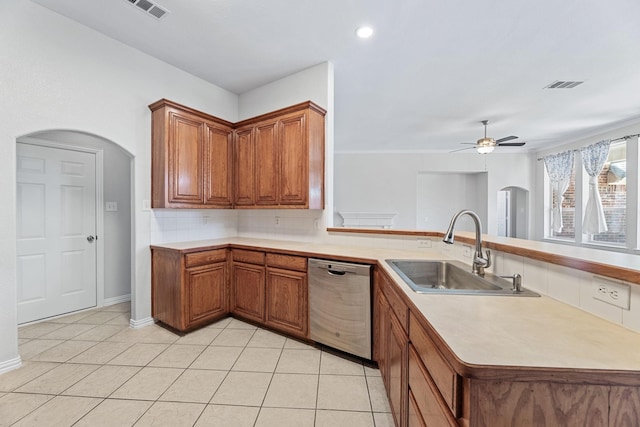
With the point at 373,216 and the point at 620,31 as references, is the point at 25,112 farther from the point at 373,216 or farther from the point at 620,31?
the point at 373,216

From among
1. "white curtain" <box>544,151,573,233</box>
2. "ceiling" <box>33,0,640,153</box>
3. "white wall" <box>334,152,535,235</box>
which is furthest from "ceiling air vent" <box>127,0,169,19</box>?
"white curtain" <box>544,151,573,233</box>

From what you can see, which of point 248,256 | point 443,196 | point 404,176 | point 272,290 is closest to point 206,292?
point 248,256

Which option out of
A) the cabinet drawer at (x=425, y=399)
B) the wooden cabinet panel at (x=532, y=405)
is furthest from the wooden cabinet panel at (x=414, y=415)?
the wooden cabinet panel at (x=532, y=405)

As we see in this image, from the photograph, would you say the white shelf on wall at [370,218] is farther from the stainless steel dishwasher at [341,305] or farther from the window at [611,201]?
the stainless steel dishwasher at [341,305]

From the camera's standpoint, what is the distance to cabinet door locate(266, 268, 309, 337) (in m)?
2.42

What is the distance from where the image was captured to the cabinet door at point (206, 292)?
8.60ft

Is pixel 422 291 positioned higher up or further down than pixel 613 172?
further down

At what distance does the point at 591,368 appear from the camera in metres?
0.64

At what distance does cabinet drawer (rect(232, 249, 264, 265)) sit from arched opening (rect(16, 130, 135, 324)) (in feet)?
3.48

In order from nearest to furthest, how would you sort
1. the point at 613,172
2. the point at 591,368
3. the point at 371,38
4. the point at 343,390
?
the point at 591,368 → the point at 343,390 → the point at 371,38 → the point at 613,172

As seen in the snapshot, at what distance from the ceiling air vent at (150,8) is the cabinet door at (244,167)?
4.14 ft

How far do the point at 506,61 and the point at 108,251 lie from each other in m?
5.29

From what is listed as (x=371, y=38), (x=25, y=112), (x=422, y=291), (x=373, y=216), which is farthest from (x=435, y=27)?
(x=373, y=216)

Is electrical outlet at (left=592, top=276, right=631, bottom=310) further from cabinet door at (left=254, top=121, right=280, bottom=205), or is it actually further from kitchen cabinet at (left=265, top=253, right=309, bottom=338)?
cabinet door at (left=254, top=121, right=280, bottom=205)
